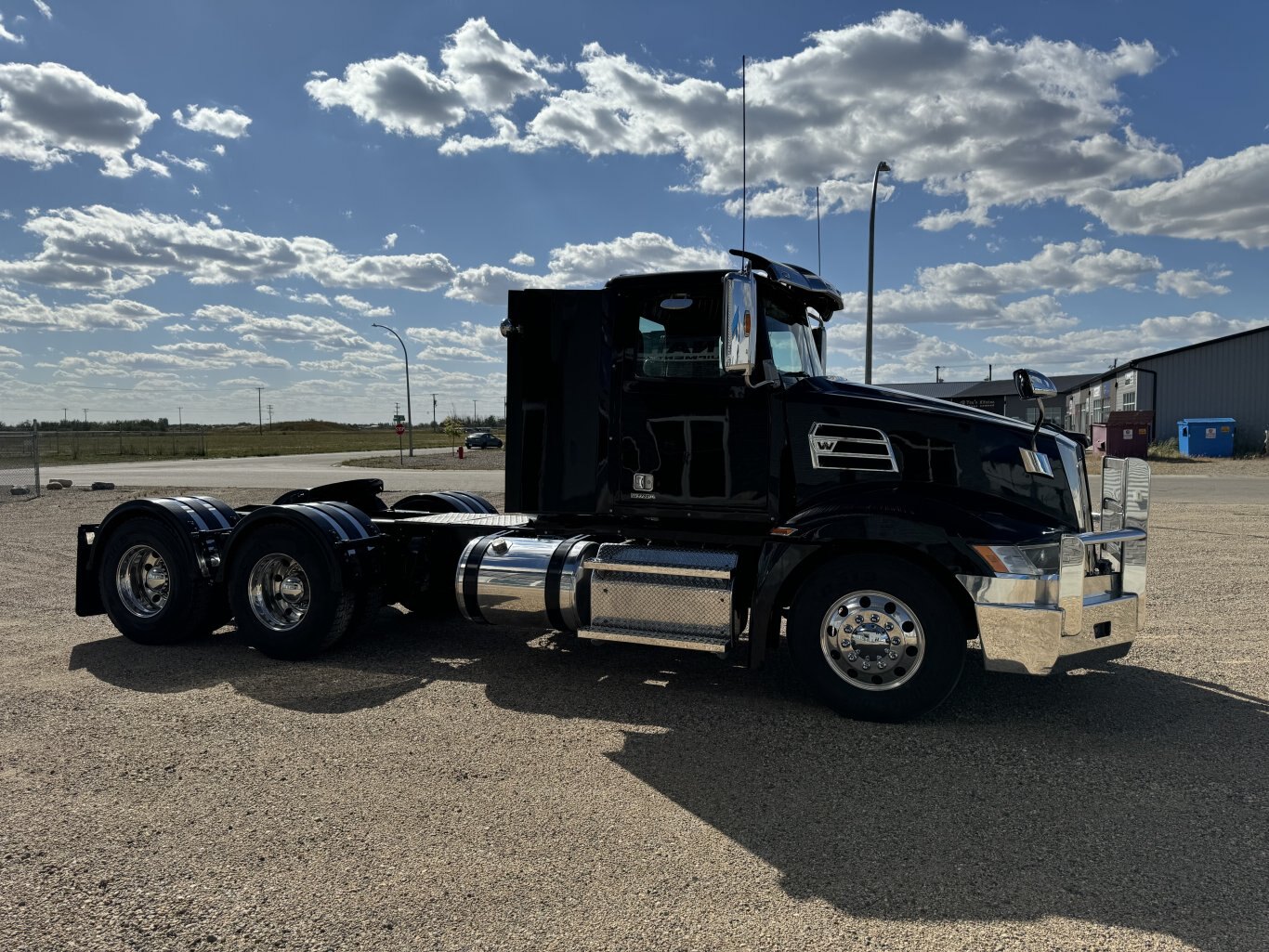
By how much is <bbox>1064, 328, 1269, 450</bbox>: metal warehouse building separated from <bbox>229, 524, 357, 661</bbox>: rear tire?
39.2 m

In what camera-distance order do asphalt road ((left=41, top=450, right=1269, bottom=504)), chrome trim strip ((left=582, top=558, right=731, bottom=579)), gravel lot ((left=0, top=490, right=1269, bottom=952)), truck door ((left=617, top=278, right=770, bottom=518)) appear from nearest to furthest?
gravel lot ((left=0, top=490, right=1269, bottom=952)), chrome trim strip ((left=582, top=558, right=731, bottom=579)), truck door ((left=617, top=278, right=770, bottom=518)), asphalt road ((left=41, top=450, right=1269, bottom=504))

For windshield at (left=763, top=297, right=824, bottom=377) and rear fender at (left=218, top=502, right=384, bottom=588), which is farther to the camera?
rear fender at (left=218, top=502, right=384, bottom=588)

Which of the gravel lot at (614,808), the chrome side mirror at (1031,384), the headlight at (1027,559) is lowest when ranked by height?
the gravel lot at (614,808)

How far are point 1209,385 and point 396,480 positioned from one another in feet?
114

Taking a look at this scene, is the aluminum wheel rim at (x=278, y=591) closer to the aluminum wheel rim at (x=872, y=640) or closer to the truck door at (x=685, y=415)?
the truck door at (x=685, y=415)

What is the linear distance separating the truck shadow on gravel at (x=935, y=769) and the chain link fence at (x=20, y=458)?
19033 millimetres

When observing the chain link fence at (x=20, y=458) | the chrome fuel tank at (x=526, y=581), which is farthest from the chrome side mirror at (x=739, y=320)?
the chain link fence at (x=20, y=458)

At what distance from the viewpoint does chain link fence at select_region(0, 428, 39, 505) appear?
21641mm

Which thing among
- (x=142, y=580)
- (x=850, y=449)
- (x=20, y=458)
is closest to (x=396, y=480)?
(x=20, y=458)

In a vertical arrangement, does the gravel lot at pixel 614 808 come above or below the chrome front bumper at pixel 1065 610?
below

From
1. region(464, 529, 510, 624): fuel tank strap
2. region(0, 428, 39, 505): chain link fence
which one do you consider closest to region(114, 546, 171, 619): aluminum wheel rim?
region(464, 529, 510, 624): fuel tank strap

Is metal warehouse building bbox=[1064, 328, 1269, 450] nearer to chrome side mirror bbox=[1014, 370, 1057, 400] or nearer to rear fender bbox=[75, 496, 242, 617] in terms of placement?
chrome side mirror bbox=[1014, 370, 1057, 400]

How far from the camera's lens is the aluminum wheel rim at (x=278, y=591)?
6.25 meters

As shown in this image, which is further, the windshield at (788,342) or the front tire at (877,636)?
the windshield at (788,342)
